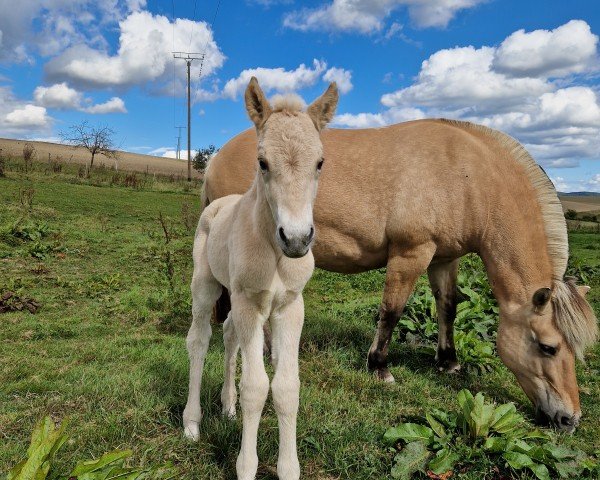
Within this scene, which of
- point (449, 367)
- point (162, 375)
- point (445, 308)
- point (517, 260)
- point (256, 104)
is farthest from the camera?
point (445, 308)

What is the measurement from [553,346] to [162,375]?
376cm

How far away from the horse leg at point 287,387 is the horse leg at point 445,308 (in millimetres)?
3146

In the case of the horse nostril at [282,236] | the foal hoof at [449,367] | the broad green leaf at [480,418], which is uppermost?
the horse nostril at [282,236]

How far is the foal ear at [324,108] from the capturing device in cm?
293

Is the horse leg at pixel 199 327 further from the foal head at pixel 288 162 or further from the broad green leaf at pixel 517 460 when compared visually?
the broad green leaf at pixel 517 460

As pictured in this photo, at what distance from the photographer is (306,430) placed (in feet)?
11.7

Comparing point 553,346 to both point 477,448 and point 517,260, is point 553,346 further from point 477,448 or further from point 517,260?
point 477,448

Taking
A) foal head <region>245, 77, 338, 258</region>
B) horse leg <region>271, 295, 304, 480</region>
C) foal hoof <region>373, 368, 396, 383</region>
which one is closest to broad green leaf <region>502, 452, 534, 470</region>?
horse leg <region>271, 295, 304, 480</region>

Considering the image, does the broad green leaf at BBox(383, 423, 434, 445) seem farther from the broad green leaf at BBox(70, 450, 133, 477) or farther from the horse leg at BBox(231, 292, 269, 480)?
the broad green leaf at BBox(70, 450, 133, 477)

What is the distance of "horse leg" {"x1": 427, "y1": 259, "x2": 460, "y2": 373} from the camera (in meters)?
5.56

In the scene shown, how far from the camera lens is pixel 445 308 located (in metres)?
5.71

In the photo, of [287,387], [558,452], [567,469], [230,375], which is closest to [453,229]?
[558,452]

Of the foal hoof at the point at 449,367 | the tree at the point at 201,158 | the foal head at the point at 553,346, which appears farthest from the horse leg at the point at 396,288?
the tree at the point at 201,158

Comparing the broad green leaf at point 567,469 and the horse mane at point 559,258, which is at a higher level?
the horse mane at point 559,258
